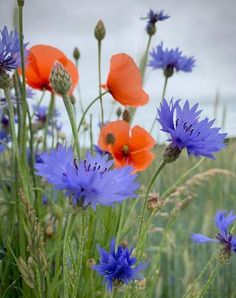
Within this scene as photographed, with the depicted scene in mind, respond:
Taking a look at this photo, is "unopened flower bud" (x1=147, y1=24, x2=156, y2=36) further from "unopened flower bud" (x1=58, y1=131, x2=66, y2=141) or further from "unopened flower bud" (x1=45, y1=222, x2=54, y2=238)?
"unopened flower bud" (x1=45, y1=222, x2=54, y2=238)

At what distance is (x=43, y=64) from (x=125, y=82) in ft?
0.42

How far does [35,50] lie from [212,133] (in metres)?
0.35

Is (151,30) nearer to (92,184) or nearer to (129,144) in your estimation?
(129,144)

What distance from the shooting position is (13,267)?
29.3 inches

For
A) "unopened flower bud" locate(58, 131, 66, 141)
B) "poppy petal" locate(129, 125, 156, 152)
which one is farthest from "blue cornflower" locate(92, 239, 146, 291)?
"unopened flower bud" locate(58, 131, 66, 141)

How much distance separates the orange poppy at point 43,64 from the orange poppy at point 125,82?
6 cm

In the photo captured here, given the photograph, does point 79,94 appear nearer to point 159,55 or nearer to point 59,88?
A: point 159,55

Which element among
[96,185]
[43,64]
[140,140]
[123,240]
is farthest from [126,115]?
[96,185]

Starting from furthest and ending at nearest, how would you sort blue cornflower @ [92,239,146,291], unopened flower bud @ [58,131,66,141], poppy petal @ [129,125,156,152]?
unopened flower bud @ [58,131,66,141]
poppy petal @ [129,125,156,152]
blue cornflower @ [92,239,146,291]

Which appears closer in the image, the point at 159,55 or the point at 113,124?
the point at 113,124

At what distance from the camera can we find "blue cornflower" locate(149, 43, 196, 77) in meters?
1.01

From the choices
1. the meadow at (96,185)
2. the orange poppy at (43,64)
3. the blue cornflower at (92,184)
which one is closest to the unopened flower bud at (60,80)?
the meadow at (96,185)

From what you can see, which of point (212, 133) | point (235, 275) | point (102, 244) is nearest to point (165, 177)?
point (235, 275)

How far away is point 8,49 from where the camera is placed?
56 centimetres
